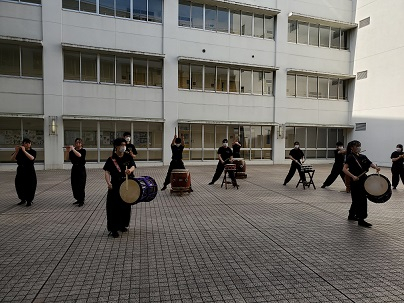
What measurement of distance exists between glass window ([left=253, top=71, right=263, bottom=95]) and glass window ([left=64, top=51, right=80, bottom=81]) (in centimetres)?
1212

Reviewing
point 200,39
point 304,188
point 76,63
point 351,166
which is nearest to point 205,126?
point 200,39

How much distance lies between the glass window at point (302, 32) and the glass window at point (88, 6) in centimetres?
1513

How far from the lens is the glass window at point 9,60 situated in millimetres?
A: 16906

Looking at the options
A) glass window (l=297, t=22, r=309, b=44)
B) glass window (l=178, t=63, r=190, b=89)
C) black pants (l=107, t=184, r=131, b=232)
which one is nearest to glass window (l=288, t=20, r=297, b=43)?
glass window (l=297, t=22, r=309, b=44)

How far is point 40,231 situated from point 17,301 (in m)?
2.83

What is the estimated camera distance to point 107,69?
18875 mm

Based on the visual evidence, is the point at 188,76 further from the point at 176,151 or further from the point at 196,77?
the point at 176,151

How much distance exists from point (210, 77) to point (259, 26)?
568 cm

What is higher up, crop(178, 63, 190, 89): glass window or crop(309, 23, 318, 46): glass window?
crop(309, 23, 318, 46): glass window

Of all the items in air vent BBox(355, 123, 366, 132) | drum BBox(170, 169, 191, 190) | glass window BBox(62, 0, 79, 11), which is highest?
glass window BBox(62, 0, 79, 11)

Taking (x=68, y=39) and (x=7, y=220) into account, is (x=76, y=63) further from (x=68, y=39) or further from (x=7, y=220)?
(x=7, y=220)

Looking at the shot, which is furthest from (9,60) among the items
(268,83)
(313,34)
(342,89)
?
(342,89)

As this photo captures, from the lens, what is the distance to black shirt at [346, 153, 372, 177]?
649 centimetres

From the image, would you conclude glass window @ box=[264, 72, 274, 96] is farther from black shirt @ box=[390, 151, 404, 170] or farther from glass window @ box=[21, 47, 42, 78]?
glass window @ box=[21, 47, 42, 78]
